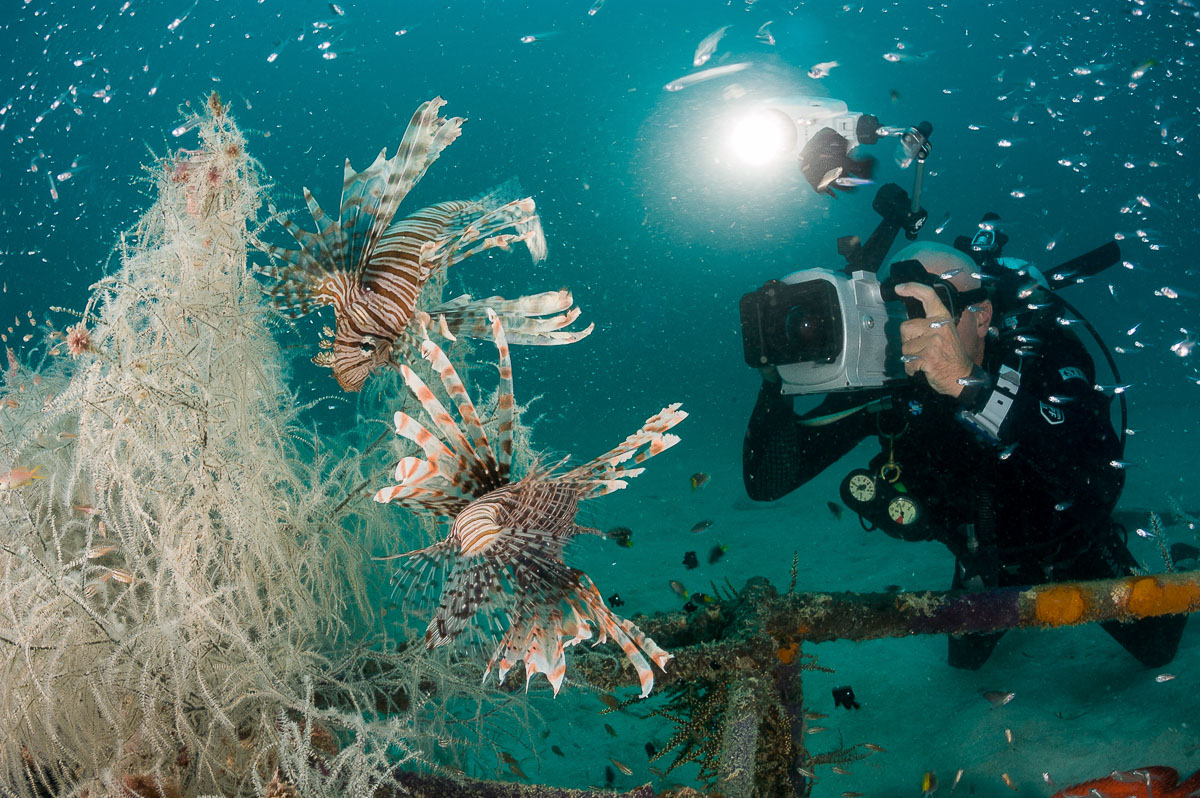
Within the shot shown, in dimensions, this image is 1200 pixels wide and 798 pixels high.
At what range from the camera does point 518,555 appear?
153cm

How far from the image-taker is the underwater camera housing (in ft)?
11.8

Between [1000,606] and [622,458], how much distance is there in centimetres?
238

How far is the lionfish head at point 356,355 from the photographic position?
208cm

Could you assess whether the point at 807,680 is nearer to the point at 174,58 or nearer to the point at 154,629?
the point at 154,629

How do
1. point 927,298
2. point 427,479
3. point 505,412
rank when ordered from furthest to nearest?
point 927,298, point 505,412, point 427,479

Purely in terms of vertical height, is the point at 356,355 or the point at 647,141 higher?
the point at 356,355

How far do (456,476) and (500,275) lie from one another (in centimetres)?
6926

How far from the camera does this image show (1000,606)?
2.77 metres

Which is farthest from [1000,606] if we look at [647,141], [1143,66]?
[647,141]

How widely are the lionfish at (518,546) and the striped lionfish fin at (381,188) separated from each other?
0.88 metres

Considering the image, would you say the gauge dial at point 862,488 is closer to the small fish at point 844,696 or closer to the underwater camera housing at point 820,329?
the underwater camera housing at point 820,329

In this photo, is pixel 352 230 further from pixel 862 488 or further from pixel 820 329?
pixel 862 488

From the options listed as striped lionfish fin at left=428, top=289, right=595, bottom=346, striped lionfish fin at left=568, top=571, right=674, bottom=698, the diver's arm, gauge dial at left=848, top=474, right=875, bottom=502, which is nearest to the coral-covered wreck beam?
striped lionfish fin at left=568, top=571, right=674, bottom=698

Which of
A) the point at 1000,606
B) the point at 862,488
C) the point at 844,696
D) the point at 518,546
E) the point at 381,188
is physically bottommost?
the point at 844,696
